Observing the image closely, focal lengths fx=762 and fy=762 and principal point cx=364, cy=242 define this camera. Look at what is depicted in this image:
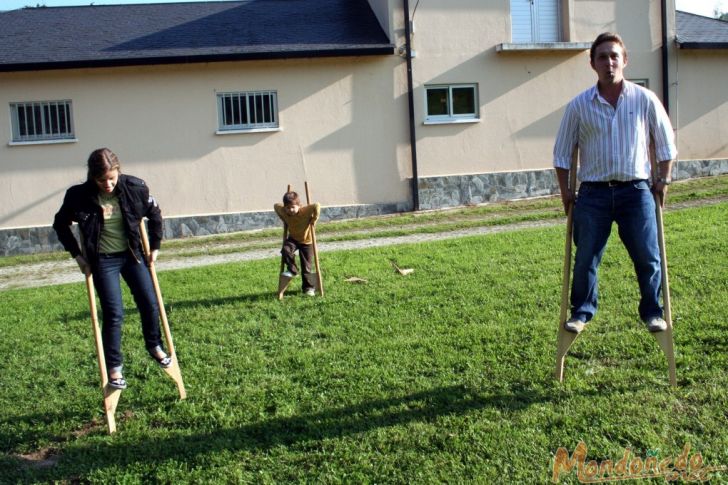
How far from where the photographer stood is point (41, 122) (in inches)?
654

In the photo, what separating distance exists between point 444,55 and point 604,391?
14217mm

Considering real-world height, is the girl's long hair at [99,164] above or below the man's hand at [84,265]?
above

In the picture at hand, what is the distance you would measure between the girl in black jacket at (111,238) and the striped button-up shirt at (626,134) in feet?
10.4

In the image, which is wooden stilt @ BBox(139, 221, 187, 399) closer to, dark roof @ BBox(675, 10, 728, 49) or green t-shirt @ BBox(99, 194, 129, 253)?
green t-shirt @ BBox(99, 194, 129, 253)

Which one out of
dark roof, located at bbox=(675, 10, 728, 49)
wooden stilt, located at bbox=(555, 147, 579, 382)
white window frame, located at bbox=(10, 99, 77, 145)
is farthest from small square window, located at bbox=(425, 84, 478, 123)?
wooden stilt, located at bbox=(555, 147, 579, 382)

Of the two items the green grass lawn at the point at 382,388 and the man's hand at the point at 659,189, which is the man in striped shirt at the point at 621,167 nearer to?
the man's hand at the point at 659,189

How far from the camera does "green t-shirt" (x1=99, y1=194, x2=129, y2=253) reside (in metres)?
5.36

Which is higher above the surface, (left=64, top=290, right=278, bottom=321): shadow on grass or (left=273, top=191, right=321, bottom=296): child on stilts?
(left=273, top=191, right=321, bottom=296): child on stilts

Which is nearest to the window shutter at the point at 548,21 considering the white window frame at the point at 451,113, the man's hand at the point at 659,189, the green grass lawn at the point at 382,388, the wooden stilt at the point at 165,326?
the white window frame at the point at 451,113

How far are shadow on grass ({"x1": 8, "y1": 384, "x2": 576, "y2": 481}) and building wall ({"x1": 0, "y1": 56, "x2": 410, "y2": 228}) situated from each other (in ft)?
41.5

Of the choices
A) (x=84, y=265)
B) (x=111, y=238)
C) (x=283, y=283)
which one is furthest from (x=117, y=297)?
(x=283, y=283)

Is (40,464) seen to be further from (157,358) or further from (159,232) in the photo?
(159,232)

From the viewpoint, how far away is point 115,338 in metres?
5.41

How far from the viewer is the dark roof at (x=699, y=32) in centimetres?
1917
